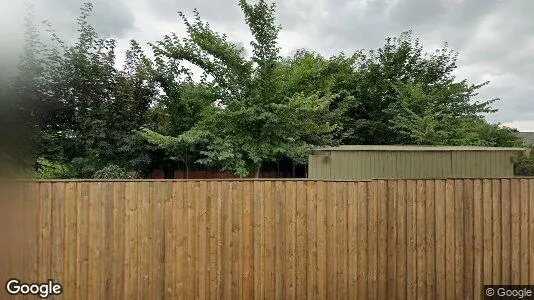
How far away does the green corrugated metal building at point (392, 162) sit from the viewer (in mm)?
7500

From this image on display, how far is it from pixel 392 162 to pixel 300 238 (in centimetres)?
447

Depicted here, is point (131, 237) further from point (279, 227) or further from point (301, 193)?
point (301, 193)

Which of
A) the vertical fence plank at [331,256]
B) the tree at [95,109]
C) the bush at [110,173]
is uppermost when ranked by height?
the tree at [95,109]

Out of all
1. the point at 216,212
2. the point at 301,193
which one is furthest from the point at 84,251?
the point at 301,193

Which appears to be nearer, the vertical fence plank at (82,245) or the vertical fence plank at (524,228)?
the vertical fence plank at (82,245)

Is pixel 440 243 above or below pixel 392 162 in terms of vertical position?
below

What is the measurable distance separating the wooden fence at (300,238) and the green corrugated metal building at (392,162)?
363cm

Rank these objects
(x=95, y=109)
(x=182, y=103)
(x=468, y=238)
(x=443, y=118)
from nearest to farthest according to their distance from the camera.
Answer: (x=468, y=238)
(x=95, y=109)
(x=182, y=103)
(x=443, y=118)

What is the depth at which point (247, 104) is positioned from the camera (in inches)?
292

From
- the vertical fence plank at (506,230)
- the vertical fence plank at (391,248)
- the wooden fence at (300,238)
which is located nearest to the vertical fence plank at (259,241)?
the wooden fence at (300,238)

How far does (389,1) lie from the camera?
632 cm

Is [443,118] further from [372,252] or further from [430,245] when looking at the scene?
[372,252]

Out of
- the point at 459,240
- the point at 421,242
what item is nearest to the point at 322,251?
the point at 421,242

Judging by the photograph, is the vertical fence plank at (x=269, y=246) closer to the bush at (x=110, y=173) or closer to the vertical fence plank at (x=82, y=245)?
the vertical fence plank at (x=82, y=245)
